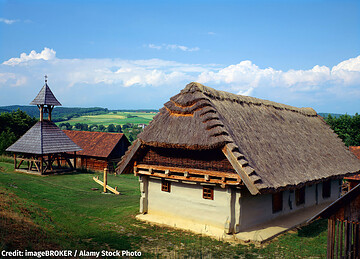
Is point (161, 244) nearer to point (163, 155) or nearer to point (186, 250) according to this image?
point (186, 250)

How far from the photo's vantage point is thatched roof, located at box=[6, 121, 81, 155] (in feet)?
91.4

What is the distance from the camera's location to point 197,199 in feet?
45.4

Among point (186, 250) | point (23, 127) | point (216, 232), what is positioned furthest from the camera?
point (23, 127)

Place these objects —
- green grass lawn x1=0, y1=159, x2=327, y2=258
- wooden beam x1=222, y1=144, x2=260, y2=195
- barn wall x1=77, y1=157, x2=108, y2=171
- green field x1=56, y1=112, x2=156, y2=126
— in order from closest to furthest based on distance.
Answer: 1. green grass lawn x1=0, y1=159, x2=327, y2=258
2. wooden beam x1=222, y1=144, x2=260, y2=195
3. barn wall x1=77, y1=157, x2=108, y2=171
4. green field x1=56, y1=112, x2=156, y2=126

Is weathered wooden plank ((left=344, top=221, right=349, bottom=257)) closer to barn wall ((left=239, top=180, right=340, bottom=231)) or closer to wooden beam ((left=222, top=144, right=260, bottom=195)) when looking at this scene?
wooden beam ((left=222, top=144, right=260, bottom=195))

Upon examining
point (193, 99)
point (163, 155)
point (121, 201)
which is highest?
point (193, 99)

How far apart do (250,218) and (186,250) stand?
11.9 feet

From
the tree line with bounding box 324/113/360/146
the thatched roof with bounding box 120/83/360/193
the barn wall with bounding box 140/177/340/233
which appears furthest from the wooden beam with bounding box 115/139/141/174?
the tree line with bounding box 324/113/360/146

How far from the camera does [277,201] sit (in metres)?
15.3

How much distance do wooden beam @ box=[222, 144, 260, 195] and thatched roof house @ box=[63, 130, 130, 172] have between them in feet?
77.9

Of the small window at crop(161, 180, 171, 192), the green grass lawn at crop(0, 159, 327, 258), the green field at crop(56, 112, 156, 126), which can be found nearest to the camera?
the green grass lawn at crop(0, 159, 327, 258)

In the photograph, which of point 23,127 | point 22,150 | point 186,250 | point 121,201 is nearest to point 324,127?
point 121,201

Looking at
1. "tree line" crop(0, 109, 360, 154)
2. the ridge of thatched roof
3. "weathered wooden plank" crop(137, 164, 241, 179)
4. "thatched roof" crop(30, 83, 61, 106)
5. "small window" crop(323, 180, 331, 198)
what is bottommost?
"small window" crop(323, 180, 331, 198)

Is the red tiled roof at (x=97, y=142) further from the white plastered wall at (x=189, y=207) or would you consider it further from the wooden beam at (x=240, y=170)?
the wooden beam at (x=240, y=170)
